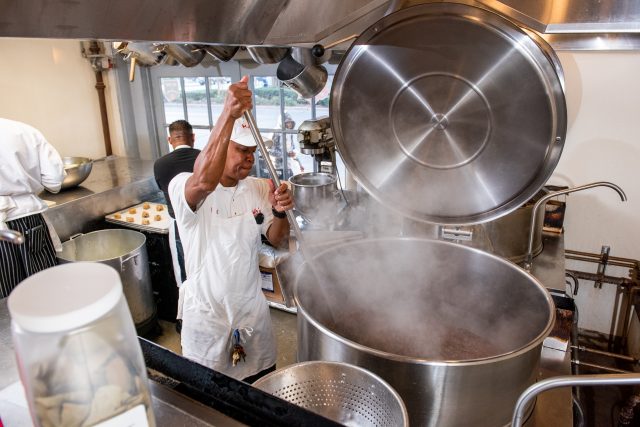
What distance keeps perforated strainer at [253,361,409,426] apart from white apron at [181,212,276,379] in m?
1.20

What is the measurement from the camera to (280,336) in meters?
3.22

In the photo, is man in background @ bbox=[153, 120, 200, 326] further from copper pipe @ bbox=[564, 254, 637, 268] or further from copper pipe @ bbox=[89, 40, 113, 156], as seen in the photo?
copper pipe @ bbox=[564, 254, 637, 268]

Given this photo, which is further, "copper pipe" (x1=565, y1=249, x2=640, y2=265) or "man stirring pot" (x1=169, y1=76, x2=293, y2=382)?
"copper pipe" (x1=565, y1=249, x2=640, y2=265)

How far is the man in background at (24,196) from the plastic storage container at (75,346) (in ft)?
9.11

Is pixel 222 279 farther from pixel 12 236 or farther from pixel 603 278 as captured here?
pixel 603 278

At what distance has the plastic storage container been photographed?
383 mm

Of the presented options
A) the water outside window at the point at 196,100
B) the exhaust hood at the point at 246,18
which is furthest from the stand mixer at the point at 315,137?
the water outside window at the point at 196,100

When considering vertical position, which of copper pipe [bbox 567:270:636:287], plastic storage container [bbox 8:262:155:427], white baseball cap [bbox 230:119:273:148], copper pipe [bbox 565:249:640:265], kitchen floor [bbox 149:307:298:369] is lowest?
kitchen floor [bbox 149:307:298:369]

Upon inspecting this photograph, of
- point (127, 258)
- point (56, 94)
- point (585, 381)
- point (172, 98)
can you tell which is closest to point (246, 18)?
point (585, 381)

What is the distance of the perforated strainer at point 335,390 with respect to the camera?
31.1 inches

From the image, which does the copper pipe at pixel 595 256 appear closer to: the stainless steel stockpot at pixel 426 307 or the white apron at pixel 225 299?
the stainless steel stockpot at pixel 426 307

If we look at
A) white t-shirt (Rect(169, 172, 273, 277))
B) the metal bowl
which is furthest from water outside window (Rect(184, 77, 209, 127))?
white t-shirt (Rect(169, 172, 273, 277))

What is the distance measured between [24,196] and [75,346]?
3.03 m

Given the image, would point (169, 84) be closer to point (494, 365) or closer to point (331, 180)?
point (331, 180)
